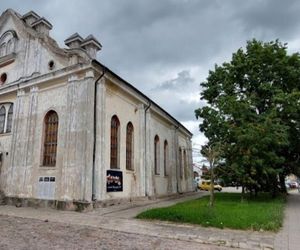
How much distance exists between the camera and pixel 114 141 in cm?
1567

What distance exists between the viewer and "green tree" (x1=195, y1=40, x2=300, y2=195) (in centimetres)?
1477

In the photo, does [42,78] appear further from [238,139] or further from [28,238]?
[238,139]

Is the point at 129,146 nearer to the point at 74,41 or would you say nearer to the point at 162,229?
the point at 74,41

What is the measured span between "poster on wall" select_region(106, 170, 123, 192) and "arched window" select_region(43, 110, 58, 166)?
115 inches

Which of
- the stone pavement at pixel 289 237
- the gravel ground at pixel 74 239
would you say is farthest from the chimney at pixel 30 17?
the stone pavement at pixel 289 237

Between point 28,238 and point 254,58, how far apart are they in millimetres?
16958

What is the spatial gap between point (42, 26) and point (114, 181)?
10.4m

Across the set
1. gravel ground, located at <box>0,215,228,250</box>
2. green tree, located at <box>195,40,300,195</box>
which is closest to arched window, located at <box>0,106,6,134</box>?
gravel ground, located at <box>0,215,228,250</box>

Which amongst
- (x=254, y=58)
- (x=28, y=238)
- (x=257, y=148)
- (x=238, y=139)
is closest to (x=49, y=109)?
(x=28, y=238)

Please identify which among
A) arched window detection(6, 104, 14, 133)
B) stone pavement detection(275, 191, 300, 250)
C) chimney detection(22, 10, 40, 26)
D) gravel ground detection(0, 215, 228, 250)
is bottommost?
stone pavement detection(275, 191, 300, 250)

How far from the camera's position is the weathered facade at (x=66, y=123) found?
1330cm

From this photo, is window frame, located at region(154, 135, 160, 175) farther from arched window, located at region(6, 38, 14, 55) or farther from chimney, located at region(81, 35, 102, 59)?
arched window, located at region(6, 38, 14, 55)

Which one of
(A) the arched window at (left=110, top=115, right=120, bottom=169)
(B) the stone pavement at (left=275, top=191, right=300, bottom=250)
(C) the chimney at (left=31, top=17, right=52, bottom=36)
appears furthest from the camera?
(C) the chimney at (left=31, top=17, right=52, bottom=36)

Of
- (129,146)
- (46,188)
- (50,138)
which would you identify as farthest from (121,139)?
(46,188)
